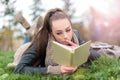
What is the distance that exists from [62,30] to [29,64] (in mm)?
501

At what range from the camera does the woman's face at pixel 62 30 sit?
12.0ft

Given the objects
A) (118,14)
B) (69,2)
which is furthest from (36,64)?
(69,2)

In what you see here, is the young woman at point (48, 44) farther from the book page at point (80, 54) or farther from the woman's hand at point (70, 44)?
the book page at point (80, 54)

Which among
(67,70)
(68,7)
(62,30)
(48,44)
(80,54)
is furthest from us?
(68,7)

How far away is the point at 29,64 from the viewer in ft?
12.8

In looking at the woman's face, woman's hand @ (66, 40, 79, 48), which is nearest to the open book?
woman's hand @ (66, 40, 79, 48)

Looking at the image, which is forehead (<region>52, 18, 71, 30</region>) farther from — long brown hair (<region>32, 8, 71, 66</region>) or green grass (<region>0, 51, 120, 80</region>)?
green grass (<region>0, 51, 120, 80</region>)

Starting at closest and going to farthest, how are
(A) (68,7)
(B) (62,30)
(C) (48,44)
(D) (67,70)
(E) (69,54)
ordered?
1. (E) (69,54)
2. (D) (67,70)
3. (B) (62,30)
4. (C) (48,44)
5. (A) (68,7)

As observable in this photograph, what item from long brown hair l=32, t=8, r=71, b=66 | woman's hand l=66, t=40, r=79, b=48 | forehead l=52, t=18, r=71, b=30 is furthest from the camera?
long brown hair l=32, t=8, r=71, b=66

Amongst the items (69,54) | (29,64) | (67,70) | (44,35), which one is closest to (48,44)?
(44,35)

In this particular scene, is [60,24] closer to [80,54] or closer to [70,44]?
[70,44]

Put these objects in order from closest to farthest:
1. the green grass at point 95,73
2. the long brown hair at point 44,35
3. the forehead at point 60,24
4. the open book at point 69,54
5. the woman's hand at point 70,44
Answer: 1. the open book at point 69,54
2. the green grass at point 95,73
3. the woman's hand at point 70,44
4. the forehead at point 60,24
5. the long brown hair at point 44,35

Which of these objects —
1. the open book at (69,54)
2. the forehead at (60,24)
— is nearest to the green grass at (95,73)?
the open book at (69,54)

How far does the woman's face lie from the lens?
12.0ft
